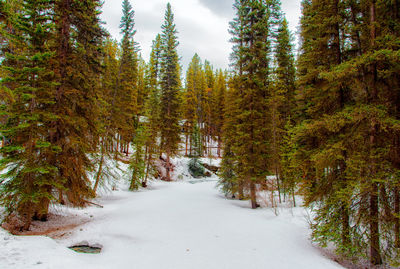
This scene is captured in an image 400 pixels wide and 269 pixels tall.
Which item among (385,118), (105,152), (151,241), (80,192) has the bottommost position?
(151,241)

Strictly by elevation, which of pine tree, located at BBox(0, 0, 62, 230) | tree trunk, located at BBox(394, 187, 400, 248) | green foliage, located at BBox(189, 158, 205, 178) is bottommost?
green foliage, located at BBox(189, 158, 205, 178)

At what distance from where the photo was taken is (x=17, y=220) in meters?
6.68

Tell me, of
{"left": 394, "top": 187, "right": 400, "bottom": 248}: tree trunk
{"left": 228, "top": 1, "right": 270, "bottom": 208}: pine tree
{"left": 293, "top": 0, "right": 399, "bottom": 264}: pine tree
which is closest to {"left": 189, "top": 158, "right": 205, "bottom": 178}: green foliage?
{"left": 228, "top": 1, "right": 270, "bottom": 208}: pine tree

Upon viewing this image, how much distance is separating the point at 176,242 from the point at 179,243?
14 centimetres

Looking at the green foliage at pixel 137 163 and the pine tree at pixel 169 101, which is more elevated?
the pine tree at pixel 169 101

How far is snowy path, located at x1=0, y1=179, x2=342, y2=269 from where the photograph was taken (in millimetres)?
4387

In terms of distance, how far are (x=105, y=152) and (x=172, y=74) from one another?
13.9 m

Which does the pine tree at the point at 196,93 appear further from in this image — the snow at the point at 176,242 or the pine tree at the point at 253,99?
the snow at the point at 176,242

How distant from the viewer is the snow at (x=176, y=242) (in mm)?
4410

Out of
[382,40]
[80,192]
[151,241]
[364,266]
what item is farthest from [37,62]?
[364,266]

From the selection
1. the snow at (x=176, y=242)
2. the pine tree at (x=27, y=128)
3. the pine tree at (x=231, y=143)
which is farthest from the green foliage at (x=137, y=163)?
the pine tree at (x=27, y=128)

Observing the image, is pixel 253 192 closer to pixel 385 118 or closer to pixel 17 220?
pixel 385 118

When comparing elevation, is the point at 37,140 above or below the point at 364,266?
above

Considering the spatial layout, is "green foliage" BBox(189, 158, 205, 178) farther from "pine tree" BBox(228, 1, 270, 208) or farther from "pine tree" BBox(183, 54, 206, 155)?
"pine tree" BBox(228, 1, 270, 208)
